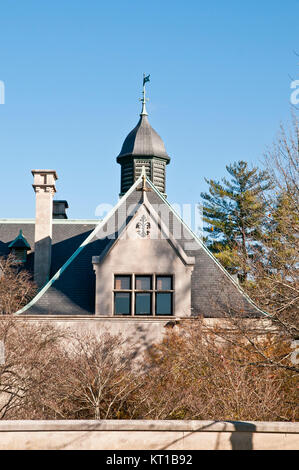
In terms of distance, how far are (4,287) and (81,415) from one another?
6436mm

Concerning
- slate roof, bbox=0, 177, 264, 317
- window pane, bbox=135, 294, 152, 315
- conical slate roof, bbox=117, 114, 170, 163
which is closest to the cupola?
conical slate roof, bbox=117, 114, 170, 163

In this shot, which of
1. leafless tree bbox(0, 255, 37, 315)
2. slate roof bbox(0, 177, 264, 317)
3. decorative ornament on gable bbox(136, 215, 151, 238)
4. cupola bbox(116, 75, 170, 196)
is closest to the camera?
leafless tree bbox(0, 255, 37, 315)

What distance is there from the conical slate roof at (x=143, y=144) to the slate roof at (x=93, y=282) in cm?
585

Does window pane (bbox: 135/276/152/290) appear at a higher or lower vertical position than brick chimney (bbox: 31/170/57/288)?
lower

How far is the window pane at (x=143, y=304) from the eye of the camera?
2077cm

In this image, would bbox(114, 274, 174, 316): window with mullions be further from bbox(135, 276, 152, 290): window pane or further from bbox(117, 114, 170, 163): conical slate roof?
bbox(117, 114, 170, 163): conical slate roof

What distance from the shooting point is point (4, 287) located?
2045 cm

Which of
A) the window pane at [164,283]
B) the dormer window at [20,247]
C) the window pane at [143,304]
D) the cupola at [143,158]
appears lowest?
the window pane at [143,304]

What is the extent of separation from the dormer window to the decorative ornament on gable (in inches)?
226

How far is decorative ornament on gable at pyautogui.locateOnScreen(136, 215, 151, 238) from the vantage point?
20578 millimetres

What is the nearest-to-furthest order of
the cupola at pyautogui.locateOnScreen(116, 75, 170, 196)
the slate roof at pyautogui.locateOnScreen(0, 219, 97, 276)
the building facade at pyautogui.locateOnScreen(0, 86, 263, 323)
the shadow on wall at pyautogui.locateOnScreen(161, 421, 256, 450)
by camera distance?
the shadow on wall at pyautogui.locateOnScreen(161, 421, 256, 450) < the building facade at pyautogui.locateOnScreen(0, 86, 263, 323) < the slate roof at pyautogui.locateOnScreen(0, 219, 97, 276) < the cupola at pyautogui.locateOnScreen(116, 75, 170, 196)

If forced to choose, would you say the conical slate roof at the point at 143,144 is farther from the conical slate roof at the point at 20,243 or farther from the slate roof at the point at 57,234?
the conical slate roof at the point at 20,243

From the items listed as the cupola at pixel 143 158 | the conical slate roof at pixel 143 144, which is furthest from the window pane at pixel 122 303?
the conical slate roof at pixel 143 144

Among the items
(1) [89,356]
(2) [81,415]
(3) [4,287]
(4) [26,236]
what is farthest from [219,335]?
(4) [26,236]
